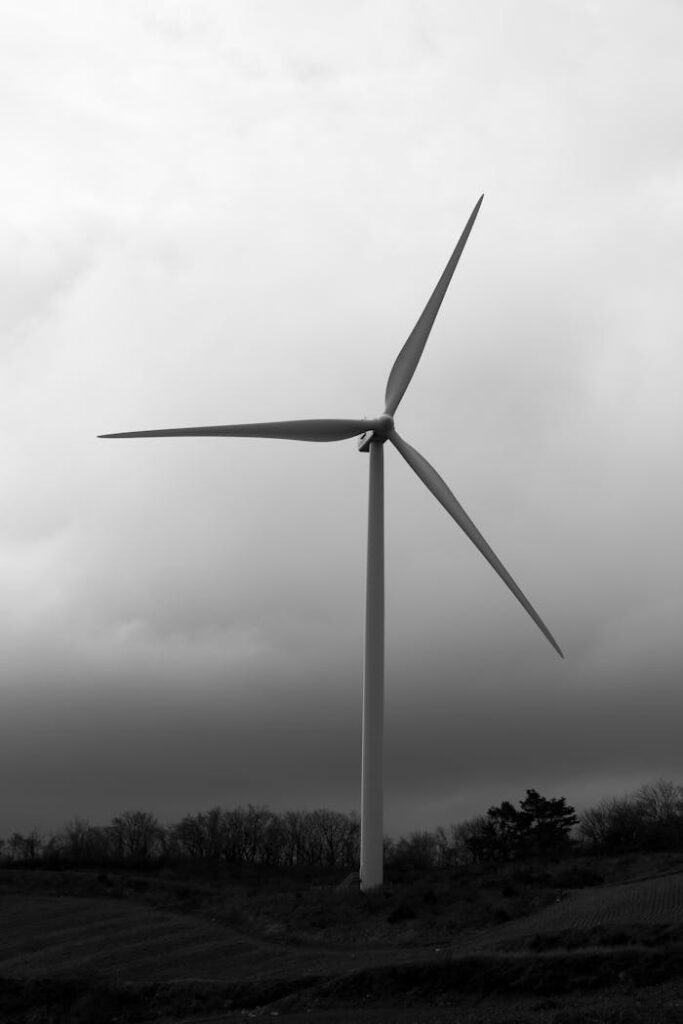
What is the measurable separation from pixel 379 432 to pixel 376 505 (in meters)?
3.36

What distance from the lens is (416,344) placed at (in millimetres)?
46906

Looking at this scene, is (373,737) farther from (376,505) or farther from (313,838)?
(313,838)

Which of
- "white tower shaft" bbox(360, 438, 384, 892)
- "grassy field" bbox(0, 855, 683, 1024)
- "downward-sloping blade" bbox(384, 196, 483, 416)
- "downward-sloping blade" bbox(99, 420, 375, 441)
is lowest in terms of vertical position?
"grassy field" bbox(0, 855, 683, 1024)

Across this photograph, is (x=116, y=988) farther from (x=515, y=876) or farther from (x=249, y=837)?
(x=249, y=837)

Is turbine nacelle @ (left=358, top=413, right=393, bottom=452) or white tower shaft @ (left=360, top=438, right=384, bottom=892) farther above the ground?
turbine nacelle @ (left=358, top=413, right=393, bottom=452)

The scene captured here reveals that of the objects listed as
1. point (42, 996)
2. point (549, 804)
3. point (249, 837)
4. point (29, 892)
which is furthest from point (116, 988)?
point (249, 837)

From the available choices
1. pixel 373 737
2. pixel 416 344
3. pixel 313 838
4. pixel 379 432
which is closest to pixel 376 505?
pixel 379 432

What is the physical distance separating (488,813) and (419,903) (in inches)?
2118

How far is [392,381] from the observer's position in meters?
47.3

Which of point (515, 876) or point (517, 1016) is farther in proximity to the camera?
point (515, 876)

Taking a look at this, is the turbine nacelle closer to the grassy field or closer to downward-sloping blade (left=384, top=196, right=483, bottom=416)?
downward-sloping blade (left=384, top=196, right=483, bottom=416)

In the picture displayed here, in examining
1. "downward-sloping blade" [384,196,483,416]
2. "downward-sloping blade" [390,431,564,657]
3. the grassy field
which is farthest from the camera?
"downward-sloping blade" [384,196,483,416]

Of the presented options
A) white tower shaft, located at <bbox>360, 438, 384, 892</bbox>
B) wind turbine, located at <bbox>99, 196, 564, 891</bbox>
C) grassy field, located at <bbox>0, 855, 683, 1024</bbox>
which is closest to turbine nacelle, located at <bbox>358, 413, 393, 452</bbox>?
wind turbine, located at <bbox>99, 196, 564, 891</bbox>

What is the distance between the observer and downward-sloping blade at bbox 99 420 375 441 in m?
42.8
